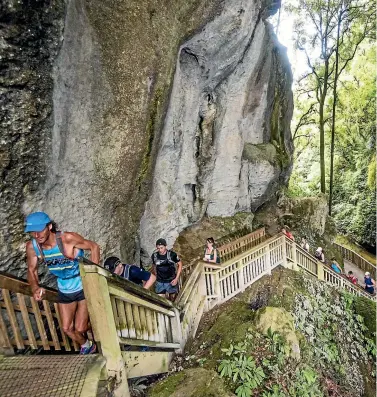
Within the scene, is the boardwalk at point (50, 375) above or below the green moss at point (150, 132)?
below

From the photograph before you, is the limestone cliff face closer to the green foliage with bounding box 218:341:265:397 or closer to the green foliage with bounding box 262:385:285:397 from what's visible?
the green foliage with bounding box 218:341:265:397

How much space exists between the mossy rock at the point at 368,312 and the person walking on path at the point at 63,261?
893 cm

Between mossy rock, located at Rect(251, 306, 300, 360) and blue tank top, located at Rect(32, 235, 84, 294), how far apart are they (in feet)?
10.2

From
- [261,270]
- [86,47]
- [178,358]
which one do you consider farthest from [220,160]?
[178,358]

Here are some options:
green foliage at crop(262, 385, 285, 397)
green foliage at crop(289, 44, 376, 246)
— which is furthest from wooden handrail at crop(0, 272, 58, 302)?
green foliage at crop(289, 44, 376, 246)

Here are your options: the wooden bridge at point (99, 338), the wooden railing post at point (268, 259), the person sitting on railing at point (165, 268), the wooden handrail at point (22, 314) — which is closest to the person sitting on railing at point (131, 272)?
the wooden bridge at point (99, 338)

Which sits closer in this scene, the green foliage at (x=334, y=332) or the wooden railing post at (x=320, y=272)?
the green foliage at (x=334, y=332)

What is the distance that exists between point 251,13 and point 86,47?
5.63 m

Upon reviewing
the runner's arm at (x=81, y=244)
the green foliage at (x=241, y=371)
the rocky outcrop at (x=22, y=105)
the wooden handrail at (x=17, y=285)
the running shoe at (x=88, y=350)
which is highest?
the rocky outcrop at (x=22, y=105)

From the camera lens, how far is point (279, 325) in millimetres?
5457

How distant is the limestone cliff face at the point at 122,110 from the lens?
4.85 meters

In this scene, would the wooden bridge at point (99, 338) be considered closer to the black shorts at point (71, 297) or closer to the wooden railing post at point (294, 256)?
the black shorts at point (71, 297)

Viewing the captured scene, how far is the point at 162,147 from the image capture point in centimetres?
903

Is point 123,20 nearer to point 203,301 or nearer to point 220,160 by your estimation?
point 203,301
